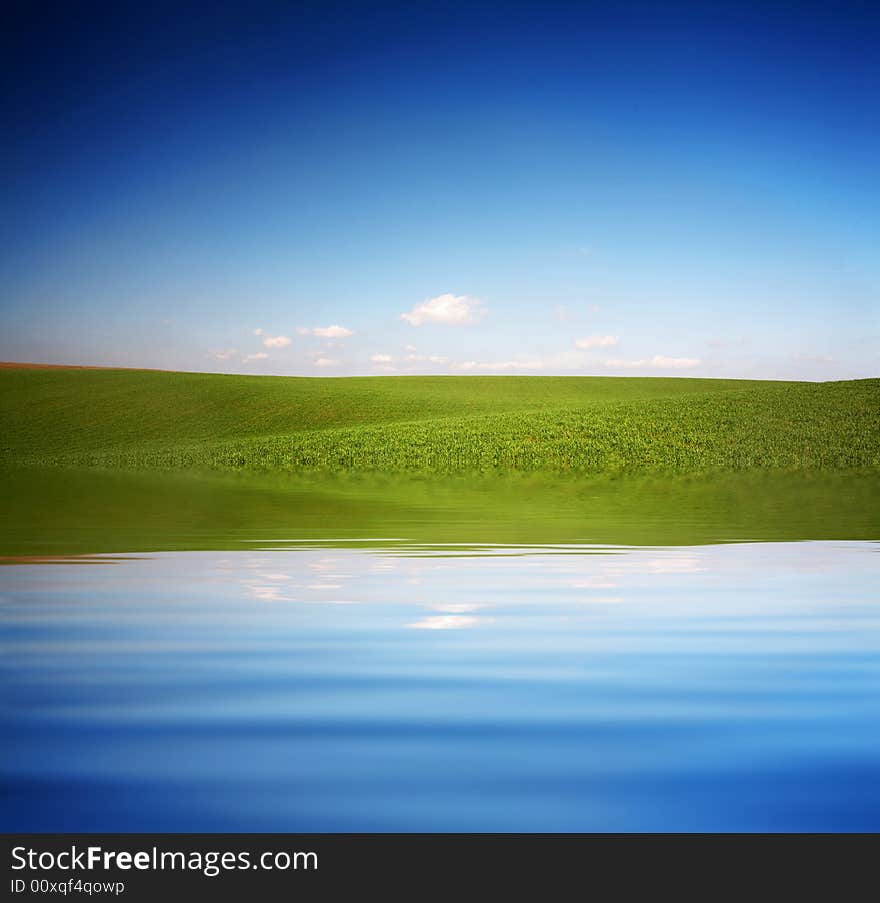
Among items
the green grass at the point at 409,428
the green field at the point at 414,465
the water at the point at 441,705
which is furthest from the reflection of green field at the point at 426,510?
the green grass at the point at 409,428

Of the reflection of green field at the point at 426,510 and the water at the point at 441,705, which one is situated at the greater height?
the water at the point at 441,705

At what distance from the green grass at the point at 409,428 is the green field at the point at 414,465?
8.3 inches

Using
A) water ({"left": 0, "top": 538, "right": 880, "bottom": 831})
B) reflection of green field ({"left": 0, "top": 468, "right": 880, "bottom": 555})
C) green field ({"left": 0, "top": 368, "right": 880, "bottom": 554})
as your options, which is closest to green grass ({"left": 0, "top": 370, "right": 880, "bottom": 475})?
green field ({"left": 0, "top": 368, "right": 880, "bottom": 554})

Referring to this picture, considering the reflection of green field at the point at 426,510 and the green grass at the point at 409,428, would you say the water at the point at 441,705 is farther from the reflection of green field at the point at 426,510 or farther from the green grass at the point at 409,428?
the green grass at the point at 409,428

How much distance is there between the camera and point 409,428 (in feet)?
206

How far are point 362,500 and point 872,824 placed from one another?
2397 cm

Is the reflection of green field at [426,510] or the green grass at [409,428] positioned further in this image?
the green grass at [409,428]

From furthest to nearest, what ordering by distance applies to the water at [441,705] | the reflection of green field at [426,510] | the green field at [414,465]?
the green field at [414,465] → the reflection of green field at [426,510] → the water at [441,705]

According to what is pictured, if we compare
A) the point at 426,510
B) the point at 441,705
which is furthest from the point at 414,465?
the point at 441,705

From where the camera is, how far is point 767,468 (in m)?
44.2

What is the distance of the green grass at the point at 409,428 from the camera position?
4822 cm

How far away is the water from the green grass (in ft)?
109

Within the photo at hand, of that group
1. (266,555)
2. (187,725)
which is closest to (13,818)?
(187,725)
